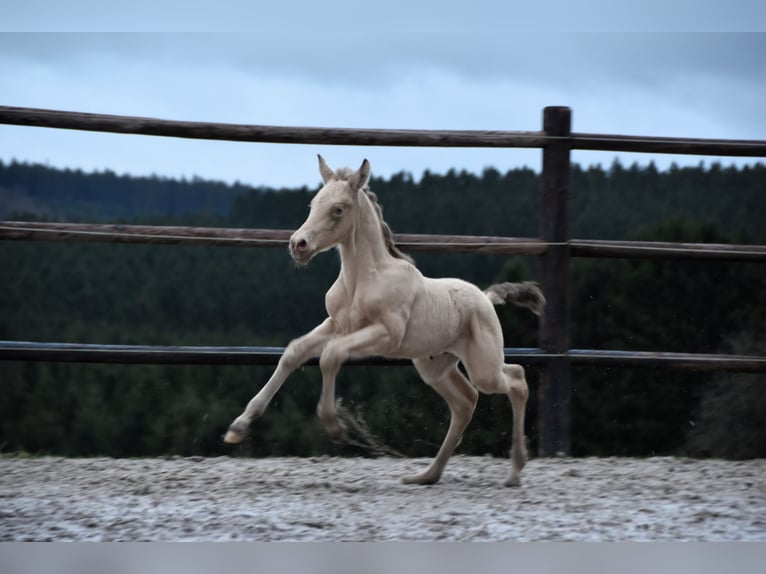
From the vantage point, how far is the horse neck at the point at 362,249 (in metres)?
3.68

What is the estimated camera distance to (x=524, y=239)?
4949 millimetres

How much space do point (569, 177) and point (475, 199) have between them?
9.11 metres

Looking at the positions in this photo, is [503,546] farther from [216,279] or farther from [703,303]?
[703,303]

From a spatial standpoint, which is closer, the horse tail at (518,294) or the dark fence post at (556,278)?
the horse tail at (518,294)

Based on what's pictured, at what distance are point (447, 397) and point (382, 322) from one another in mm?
670

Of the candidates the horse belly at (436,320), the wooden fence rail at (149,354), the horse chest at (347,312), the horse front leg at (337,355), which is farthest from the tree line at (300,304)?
the horse front leg at (337,355)

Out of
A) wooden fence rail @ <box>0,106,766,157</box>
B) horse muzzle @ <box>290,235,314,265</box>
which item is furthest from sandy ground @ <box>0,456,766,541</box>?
wooden fence rail @ <box>0,106,766,157</box>

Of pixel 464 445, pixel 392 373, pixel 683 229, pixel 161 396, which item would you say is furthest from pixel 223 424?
pixel 683 229

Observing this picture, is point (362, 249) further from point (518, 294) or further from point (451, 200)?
point (451, 200)

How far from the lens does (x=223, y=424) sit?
11094mm

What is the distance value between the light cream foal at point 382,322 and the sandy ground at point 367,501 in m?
0.30

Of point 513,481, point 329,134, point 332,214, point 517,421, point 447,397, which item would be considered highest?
point 329,134

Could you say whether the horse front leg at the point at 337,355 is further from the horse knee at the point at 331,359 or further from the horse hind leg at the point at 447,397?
Answer: the horse hind leg at the point at 447,397

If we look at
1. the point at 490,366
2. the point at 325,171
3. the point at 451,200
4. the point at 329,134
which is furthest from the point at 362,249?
the point at 451,200
